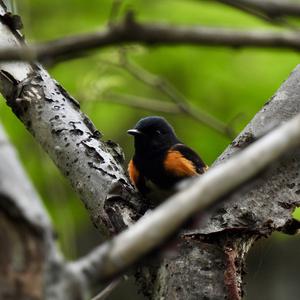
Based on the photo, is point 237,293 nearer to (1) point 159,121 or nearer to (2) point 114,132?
(1) point 159,121

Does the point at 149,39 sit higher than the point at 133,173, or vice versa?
the point at 149,39

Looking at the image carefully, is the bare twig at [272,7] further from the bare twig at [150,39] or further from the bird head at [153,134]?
the bird head at [153,134]

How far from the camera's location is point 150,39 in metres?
1.44

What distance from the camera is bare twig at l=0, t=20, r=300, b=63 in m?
1.42

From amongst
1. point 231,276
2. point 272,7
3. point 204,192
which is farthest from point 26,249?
point 231,276

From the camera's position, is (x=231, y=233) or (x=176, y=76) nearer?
(x=231, y=233)

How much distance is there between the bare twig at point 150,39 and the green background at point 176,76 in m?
3.66

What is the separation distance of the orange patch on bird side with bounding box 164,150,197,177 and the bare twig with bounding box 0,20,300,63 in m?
2.95

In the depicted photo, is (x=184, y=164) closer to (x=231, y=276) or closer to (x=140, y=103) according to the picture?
(x=140, y=103)

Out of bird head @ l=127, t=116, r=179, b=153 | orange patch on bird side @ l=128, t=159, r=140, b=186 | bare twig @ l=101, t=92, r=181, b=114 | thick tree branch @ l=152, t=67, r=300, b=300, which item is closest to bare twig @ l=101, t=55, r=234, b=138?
bare twig @ l=101, t=92, r=181, b=114

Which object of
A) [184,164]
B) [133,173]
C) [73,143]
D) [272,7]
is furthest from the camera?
[133,173]

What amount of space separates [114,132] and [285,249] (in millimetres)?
A: 4295

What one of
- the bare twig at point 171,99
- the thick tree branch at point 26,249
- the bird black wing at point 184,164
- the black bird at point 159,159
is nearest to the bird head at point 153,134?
the black bird at point 159,159

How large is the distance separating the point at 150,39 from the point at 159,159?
3192 mm
